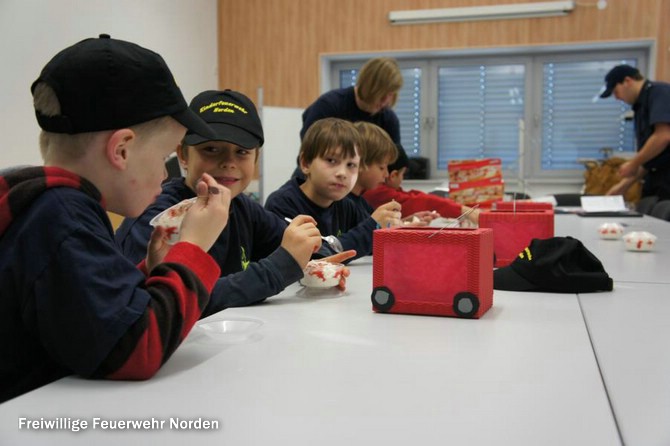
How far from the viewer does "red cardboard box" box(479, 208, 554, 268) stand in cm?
174

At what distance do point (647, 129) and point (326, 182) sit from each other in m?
3.23

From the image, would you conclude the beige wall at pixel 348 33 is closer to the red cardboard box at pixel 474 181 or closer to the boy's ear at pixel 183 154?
the red cardboard box at pixel 474 181

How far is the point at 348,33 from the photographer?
617 centimetres

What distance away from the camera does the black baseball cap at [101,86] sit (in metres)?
0.84

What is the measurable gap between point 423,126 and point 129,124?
5576 millimetres

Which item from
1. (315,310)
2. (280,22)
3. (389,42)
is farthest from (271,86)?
(315,310)

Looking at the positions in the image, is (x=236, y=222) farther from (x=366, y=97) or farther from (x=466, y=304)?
(x=366, y=97)

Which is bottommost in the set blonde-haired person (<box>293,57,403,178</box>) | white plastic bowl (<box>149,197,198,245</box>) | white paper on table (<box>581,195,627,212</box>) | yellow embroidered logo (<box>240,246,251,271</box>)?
white paper on table (<box>581,195,627,212</box>)

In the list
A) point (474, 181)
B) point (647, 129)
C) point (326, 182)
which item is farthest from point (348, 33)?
point (326, 182)

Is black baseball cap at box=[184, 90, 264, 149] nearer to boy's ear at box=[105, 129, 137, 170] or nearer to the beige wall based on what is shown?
boy's ear at box=[105, 129, 137, 170]

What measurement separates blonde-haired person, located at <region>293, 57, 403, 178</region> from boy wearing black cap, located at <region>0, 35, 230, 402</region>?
2.07m

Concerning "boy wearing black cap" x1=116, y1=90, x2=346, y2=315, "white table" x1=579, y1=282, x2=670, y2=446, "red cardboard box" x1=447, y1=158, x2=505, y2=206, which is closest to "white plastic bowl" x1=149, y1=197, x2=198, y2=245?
"boy wearing black cap" x1=116, y1=90, x2=346, y2=315

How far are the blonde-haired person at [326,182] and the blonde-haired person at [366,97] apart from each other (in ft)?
2.77

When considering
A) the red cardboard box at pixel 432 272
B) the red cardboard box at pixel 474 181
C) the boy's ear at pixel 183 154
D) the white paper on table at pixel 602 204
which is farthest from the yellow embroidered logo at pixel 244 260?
the white paper on table at pixel 602 204
